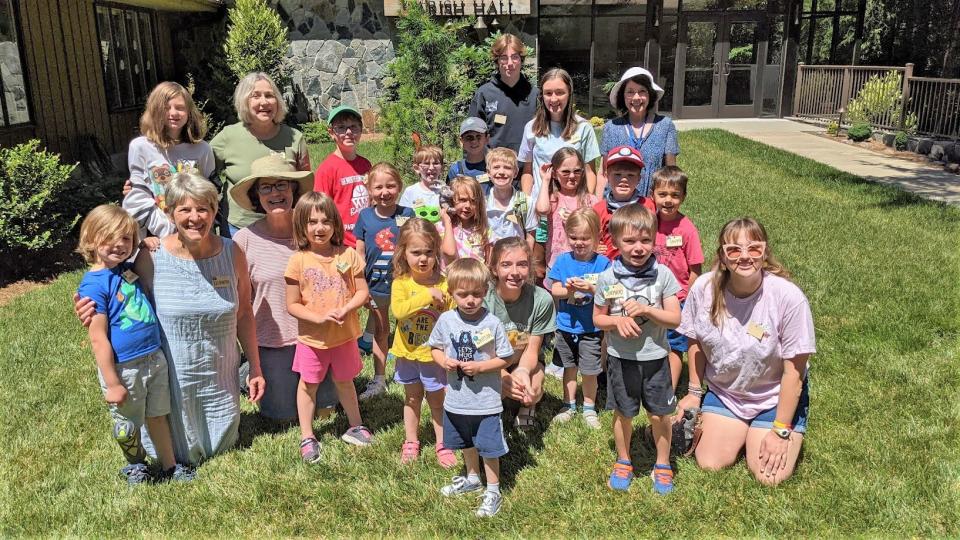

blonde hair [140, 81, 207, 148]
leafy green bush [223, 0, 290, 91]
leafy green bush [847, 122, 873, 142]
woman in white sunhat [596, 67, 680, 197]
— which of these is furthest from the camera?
leafy green bush [847, 122, 873, 142]

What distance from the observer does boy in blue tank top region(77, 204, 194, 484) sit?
10.00ft

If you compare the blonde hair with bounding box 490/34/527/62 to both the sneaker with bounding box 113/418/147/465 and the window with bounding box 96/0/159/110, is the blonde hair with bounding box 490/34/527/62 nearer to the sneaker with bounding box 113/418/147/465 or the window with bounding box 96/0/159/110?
the sneaker with bounding box 113/418/147/465

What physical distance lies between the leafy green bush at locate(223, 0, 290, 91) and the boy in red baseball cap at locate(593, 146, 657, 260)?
11.7 meters

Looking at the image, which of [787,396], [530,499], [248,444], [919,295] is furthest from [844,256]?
[248,444]

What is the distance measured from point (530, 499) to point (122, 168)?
10594 mm

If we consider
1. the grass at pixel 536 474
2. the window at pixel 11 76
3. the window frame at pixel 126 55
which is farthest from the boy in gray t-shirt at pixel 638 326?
the window frame at pixel 126 55

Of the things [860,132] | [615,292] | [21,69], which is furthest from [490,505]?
[860,132]

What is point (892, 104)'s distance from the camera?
46.4 ft

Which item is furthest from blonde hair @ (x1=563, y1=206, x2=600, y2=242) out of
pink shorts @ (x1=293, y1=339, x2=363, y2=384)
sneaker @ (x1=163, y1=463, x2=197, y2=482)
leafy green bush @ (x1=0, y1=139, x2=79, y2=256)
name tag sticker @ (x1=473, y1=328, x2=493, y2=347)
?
leafy green bush @ (x1=0, y1=139, x2=79, y2=256)

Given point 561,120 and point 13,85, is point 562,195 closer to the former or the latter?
point 561,120

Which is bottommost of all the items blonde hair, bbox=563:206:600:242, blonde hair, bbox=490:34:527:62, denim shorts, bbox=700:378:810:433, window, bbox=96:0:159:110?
denim shorts, bbox=700:378:810:433

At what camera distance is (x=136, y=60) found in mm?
13125

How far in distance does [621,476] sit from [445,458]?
0.91m

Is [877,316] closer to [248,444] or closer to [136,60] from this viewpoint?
[248,444]
